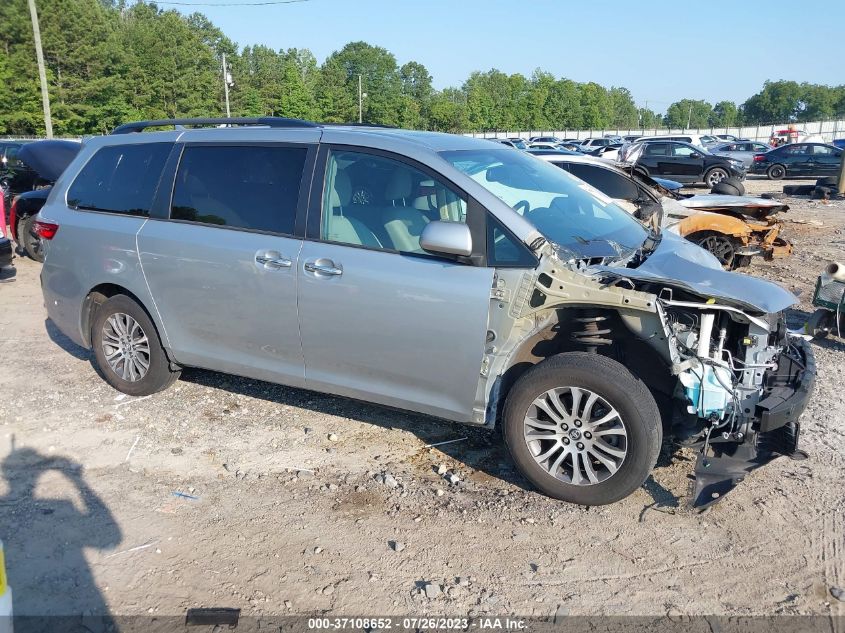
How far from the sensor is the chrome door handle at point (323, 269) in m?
4.17

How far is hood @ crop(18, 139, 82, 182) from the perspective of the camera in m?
9.68

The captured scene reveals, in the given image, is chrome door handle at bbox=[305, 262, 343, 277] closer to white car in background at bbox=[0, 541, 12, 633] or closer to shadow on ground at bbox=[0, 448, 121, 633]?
shadow on ground at bbox=[0, 448, 121, 633]

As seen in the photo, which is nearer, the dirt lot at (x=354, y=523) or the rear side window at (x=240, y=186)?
the dirt lot at (x=354, y=523)

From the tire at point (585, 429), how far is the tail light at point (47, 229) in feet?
12.6

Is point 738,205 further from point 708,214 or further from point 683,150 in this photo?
point 683,150

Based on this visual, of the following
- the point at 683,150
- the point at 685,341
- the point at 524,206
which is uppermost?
the point at 683,150

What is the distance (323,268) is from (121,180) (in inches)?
82.8

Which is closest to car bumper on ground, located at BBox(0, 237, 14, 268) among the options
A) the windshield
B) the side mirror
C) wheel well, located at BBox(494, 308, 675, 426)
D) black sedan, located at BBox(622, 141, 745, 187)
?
the windshield

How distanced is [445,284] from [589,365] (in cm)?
87

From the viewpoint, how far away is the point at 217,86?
6294cm

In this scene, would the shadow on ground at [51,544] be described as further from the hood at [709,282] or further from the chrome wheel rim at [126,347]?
the hood at [709,282]

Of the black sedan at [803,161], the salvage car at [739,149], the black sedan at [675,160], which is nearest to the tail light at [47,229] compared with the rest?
the black sedan at [675,160]

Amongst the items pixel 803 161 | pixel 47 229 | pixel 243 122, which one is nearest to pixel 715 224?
pixel 243 122

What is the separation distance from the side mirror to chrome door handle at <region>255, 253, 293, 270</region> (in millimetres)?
970
